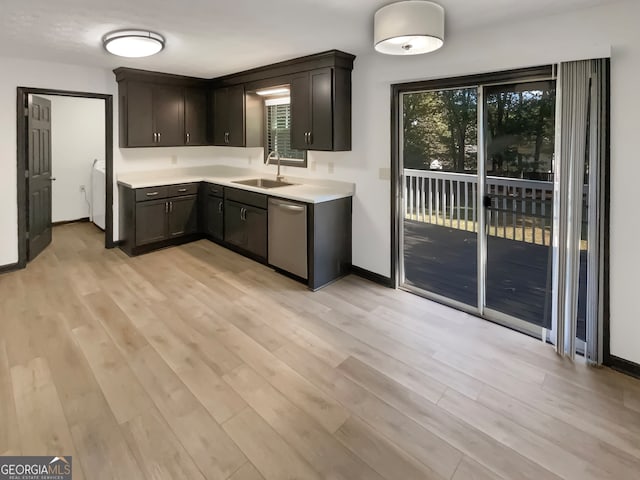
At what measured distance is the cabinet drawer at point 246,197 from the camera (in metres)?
4.32

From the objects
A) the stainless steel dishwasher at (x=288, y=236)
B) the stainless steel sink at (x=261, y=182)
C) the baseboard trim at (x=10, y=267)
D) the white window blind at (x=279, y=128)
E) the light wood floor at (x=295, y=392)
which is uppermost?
the white window blind at (x=279, y=128)

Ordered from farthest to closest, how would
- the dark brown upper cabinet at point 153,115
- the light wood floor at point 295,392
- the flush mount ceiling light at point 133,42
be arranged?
1. the dark brown upper cabinet at point 153,115
2. the flush mount ceiling light at point 133,42
3. the light wood floor at point 295,392

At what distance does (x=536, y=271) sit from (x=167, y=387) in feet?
11.3

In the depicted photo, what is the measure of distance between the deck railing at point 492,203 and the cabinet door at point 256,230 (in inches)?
62.2

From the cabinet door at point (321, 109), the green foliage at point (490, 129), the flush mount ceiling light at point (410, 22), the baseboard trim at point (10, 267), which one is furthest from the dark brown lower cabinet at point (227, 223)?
the flush mount ceiling light at point (410, 22)

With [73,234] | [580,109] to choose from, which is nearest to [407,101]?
[580,109]

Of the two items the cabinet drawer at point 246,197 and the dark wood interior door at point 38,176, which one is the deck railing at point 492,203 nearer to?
the cabinet drawer at point 246,197

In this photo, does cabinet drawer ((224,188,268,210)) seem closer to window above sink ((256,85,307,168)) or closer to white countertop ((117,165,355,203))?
white countertop ((117,165,355,203))

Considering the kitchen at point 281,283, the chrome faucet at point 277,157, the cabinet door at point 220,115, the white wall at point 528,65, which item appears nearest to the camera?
the kitchen at point 281,283

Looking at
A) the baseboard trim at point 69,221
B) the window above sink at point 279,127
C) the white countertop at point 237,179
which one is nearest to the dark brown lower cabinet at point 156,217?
the white countertop at point 237,179

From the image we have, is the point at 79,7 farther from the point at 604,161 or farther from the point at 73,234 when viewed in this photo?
the point at 73,234

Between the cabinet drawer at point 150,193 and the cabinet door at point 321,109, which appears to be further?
the cabinet drawer at point 150,193

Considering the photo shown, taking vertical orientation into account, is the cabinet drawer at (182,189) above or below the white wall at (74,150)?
below

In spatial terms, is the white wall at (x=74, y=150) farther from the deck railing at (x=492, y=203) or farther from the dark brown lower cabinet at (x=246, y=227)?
the deck railing at (x=492, y=203)
